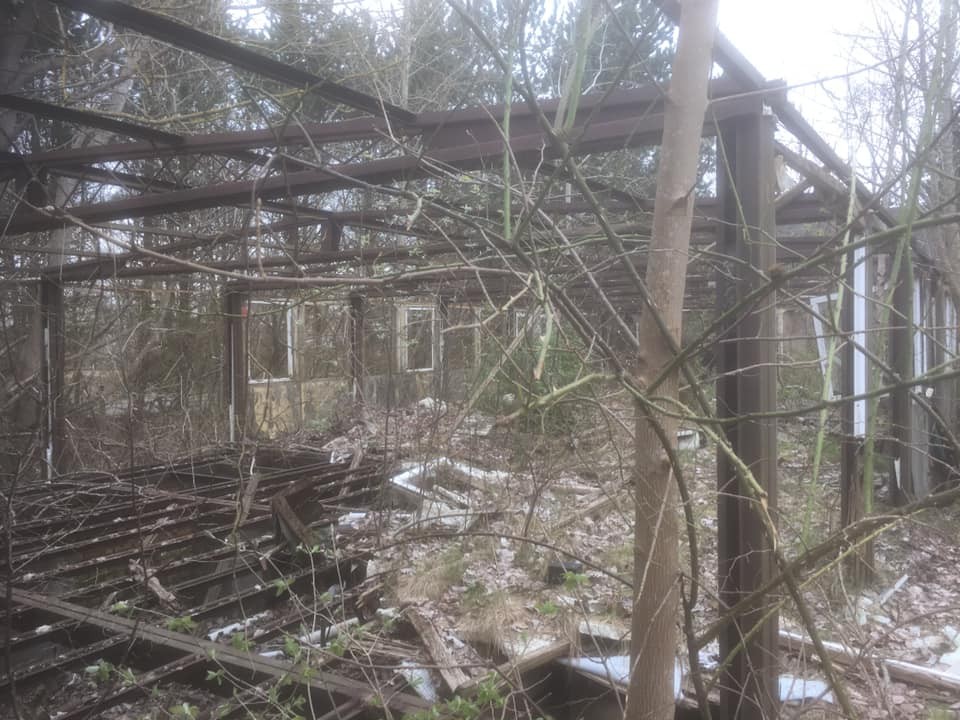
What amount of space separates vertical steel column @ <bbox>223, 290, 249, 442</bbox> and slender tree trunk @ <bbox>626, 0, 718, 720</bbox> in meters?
9.63

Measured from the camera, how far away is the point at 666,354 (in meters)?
2.29

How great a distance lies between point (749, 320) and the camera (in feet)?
10.8

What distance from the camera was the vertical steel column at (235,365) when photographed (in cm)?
1121

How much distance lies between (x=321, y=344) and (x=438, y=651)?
1067cm

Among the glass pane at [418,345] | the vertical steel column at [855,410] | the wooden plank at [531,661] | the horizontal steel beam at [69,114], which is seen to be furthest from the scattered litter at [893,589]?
the glass pane at [418,345]

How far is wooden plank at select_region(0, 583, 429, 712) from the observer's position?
354 centimetres

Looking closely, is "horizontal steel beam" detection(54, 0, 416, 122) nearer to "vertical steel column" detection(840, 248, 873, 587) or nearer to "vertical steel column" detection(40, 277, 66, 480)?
"vertical steel column" detection(840, 248, 873, 587)

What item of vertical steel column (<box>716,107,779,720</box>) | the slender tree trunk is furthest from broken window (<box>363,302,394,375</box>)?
the slender tree trunk

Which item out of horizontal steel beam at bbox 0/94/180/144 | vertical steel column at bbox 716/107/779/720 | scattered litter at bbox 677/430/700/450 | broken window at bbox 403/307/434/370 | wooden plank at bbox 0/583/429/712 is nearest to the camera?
vertical steel column at bbox 716/107/779/720

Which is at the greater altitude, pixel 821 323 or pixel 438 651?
pixel 821 323

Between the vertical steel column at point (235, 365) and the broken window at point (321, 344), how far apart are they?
2564mm

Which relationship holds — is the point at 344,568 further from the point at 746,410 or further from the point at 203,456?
the point at 203,456

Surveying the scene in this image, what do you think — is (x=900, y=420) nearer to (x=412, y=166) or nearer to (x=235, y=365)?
(x=412, y=166)

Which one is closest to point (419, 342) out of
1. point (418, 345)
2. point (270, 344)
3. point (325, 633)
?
point (418, 345)
